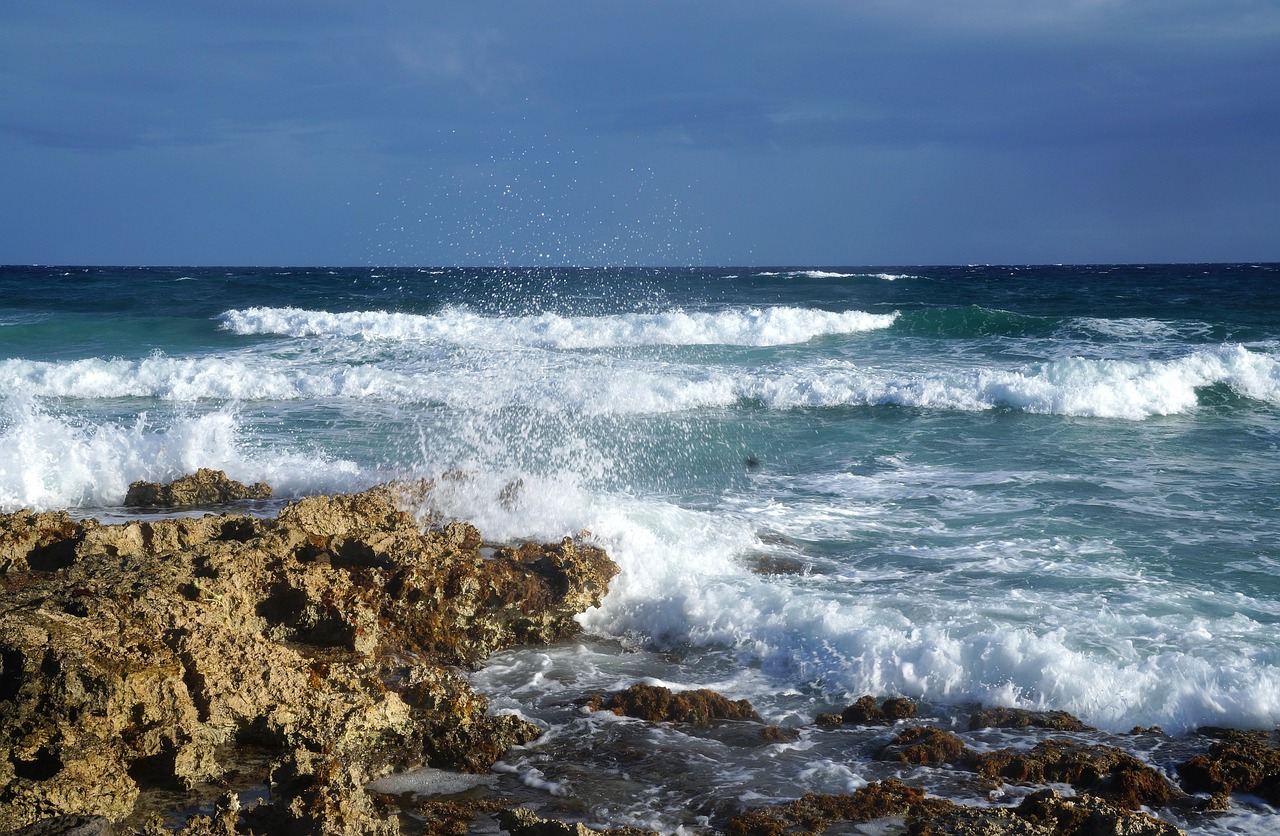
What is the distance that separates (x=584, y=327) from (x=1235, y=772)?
2244 cm

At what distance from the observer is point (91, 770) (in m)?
3.59

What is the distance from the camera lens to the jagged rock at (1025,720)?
480 cm

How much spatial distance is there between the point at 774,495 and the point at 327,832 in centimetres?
656

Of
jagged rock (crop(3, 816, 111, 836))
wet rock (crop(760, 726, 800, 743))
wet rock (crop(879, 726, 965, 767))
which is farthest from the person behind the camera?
wet rock (crop(760, 726, 800, 743))

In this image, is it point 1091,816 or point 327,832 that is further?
point 1091,816

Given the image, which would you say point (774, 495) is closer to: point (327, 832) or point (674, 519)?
point (674, 519)

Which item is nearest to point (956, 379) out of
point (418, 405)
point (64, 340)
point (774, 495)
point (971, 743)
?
point (774, 495)

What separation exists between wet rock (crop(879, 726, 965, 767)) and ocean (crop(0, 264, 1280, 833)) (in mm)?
103

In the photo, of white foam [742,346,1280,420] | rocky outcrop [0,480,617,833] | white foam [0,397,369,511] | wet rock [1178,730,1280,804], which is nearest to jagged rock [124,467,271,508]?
white foam [0,397,369,511]

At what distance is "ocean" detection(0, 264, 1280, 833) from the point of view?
16.1 feet

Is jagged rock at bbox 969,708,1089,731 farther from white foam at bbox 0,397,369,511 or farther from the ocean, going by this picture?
white foam at bbox 0,397,369,511

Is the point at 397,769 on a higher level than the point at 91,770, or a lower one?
lower

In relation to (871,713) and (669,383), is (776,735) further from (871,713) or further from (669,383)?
(669,383)

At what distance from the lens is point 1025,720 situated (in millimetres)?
4832
